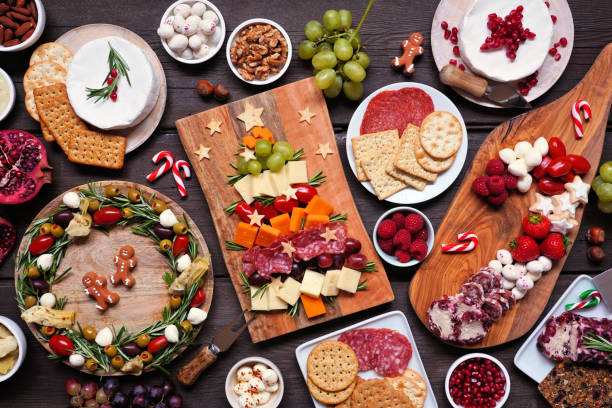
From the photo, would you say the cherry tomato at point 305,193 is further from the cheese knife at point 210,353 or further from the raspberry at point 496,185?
the raspberry at point 496,185

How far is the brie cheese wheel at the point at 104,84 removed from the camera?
1942 mm

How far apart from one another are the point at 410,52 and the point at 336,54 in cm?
35

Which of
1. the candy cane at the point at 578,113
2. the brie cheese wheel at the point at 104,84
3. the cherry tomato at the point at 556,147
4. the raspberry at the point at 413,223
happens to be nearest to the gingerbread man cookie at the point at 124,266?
the brie cheese wheel at the point at 104,84

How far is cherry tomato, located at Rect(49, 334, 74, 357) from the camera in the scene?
1.91 metres

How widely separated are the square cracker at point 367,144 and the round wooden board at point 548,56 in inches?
15.0

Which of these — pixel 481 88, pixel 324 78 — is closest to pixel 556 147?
pixel 481 88

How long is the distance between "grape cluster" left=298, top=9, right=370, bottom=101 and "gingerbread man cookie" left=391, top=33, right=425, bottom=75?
0.15 meters

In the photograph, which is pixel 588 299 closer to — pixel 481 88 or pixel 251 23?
pixel 481 88

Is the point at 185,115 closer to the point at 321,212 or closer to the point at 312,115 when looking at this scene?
the point at 312,115

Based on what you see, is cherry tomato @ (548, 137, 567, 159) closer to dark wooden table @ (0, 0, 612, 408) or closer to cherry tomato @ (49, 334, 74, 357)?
dark wooden table @ (0, 0, 612, 408)

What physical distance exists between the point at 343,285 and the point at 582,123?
1.27 metres

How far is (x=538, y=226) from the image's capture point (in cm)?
195

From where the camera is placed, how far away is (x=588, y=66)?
6.89 ft

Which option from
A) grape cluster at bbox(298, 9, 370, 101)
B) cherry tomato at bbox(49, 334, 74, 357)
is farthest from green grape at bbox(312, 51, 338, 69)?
cherry tomato at bbox(49, 334, 74, 357)
